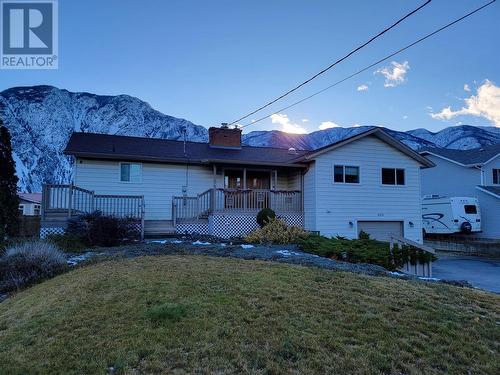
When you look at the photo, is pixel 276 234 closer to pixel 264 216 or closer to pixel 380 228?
pixel 264 216

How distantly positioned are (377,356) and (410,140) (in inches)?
2622

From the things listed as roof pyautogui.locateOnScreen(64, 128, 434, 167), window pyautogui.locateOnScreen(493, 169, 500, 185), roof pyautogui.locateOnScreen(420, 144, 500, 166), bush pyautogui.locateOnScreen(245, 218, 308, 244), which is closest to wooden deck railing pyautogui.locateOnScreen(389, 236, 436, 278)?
bush pyautogui.locateOnScreen(245, 218, 308, 244)

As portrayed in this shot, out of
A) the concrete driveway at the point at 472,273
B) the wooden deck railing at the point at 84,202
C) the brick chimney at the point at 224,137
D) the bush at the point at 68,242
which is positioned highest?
the brick chimney at the point at 224,137

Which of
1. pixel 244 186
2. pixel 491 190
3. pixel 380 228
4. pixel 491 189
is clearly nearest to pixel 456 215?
pixel 491 190

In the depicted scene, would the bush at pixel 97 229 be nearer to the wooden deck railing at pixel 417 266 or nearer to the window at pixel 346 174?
the wooden deck railing at pixel 417 266

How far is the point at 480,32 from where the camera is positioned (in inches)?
396

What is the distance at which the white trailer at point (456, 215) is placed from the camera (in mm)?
22531

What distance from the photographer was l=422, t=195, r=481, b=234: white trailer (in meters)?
22.5

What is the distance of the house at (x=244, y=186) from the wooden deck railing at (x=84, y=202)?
0.15ft

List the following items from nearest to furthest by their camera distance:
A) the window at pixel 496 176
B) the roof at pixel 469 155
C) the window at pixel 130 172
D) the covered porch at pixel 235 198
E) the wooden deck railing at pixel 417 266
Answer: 1. the wooden deck railing at pixel 417 266
2. the covered porch at pixel 235 198
3. the window at pixel 130 172
4. the roof at pixel 469 155
5. the window at pixel 496 176

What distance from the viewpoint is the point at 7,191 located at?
12227 mm

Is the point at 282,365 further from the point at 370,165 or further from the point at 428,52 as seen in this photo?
Result: the point at 370,165

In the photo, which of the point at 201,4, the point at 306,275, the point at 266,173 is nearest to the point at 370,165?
the point at 266,173

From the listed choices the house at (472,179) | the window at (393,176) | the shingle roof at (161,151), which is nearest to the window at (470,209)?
the house at (472,179)
